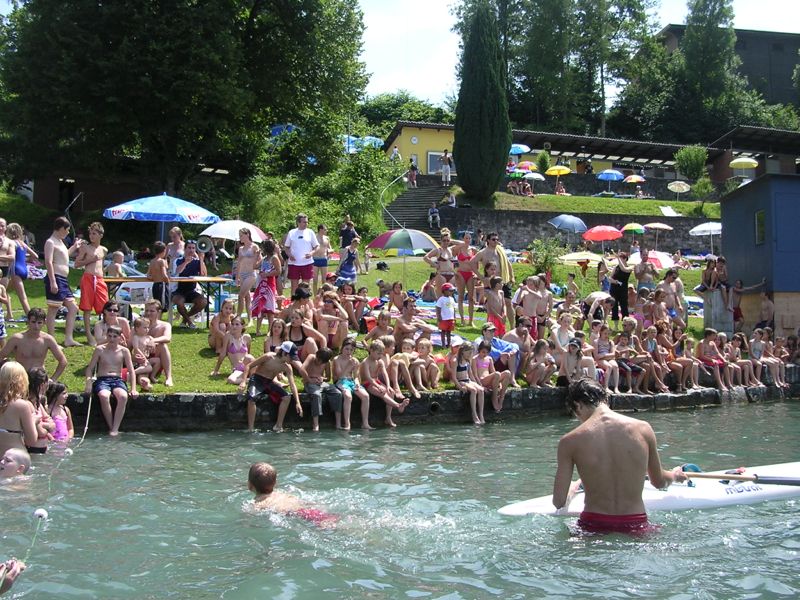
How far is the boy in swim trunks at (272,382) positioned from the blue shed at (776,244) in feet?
43.5

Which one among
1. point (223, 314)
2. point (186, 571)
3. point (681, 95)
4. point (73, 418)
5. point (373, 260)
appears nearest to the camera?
point (186, 571)

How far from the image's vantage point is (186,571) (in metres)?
6.89

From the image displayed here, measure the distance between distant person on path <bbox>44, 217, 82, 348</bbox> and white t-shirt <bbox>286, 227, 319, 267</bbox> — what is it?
12.9 feet

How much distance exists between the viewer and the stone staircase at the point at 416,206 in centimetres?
3488

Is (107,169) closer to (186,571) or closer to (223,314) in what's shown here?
(223,314)

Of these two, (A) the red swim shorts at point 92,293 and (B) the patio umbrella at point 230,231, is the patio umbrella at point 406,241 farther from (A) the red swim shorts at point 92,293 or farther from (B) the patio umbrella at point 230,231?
(A) the red swim shorts at point 92,293

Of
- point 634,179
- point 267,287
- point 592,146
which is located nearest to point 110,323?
point 267,287

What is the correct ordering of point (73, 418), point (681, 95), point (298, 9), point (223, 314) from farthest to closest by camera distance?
point (681, 95), point (298, 9), point (223, 314), point (73, 418)

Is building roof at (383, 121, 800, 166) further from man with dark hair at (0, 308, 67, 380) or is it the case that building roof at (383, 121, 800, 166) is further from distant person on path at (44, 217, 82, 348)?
man with dark hair at (0, 308, 67, 380)

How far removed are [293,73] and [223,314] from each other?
18.1 meters

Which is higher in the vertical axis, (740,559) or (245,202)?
(245,202)

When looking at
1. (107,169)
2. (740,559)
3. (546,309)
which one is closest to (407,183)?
(107,169)

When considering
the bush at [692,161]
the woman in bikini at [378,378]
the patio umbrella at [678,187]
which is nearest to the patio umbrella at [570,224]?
the patio umbrella at [678,187]

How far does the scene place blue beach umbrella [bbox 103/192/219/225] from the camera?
16984mm
